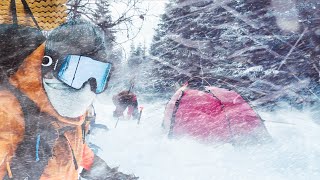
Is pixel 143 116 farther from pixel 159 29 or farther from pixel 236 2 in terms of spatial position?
pixel 236 2

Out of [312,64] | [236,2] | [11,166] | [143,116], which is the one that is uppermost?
[236,2]

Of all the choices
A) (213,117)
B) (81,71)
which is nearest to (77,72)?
(81,71)

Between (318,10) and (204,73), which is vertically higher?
(318,10)

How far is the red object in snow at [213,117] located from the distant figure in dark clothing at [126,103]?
17cm

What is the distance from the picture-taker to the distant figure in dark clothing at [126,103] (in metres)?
1.79

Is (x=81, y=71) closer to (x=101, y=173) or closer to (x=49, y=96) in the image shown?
(x=49, y=96)

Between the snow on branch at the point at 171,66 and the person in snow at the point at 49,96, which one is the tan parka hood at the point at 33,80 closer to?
the person in snow at the point at 49,96

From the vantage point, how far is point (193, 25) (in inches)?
69.3

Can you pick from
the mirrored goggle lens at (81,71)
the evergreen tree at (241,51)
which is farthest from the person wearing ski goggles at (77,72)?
the evergreen tree at (241,51)

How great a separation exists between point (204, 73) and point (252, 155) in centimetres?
49

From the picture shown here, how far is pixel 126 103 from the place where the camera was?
5.90 feet

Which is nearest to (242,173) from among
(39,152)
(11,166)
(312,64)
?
(312,64)

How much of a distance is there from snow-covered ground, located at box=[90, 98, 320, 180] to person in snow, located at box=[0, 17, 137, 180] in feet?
0.46

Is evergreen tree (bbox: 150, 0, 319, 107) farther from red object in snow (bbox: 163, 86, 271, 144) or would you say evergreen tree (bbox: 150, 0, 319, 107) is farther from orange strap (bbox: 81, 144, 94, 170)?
orange strap (bbox: 81, 144, 94, 170)
